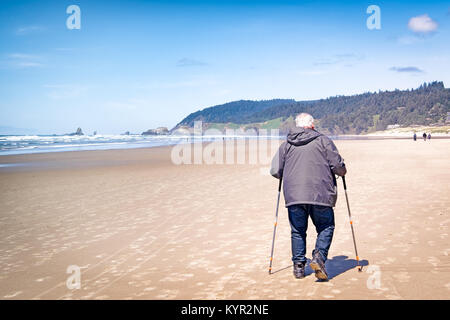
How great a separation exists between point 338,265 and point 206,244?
7.92 ft

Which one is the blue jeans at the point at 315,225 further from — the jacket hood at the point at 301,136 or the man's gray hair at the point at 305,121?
the man's gray hair at the point at 305,121

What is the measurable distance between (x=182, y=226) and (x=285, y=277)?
3.69 m

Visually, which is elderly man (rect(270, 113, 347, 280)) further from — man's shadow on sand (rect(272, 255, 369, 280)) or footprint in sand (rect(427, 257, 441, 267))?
footprint in sand (rect(427, 257, 441, 267))

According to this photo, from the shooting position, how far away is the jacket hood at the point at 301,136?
5.18 m

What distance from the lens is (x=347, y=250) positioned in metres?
6.77

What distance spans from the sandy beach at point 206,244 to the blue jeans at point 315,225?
0.42 meters

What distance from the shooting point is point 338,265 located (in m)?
5.99

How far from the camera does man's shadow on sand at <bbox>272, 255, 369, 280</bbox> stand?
18.6 feet

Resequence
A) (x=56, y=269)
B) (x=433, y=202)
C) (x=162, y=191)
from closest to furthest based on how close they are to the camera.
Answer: (x=56, y=269)
(x=433, y=202)
(x=162, y=191)

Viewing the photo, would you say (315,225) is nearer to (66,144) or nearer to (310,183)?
(310,183)

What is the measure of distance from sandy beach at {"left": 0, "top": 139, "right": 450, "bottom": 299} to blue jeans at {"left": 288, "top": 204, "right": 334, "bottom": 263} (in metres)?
0.42
